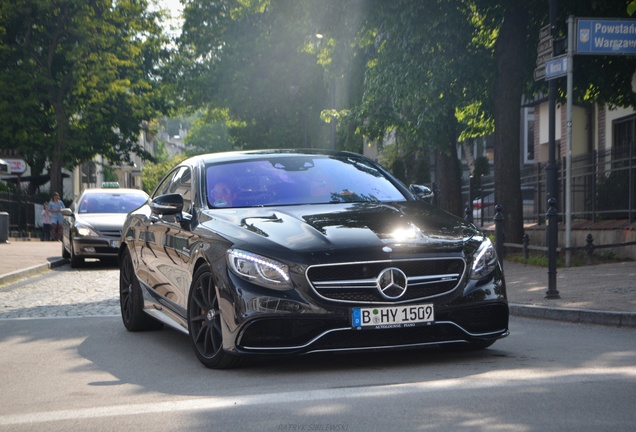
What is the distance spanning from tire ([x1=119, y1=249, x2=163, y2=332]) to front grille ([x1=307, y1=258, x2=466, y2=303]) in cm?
337

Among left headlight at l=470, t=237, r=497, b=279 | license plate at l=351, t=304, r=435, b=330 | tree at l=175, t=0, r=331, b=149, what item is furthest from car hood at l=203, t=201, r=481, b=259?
tree at l=175, t=0, r=331, b=149

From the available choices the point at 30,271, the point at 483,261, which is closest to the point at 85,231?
the point at 30,271

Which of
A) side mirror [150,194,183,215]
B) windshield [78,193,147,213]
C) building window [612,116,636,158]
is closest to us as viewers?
side mirror [150,194,183,215]

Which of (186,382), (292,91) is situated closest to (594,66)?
(186,382)

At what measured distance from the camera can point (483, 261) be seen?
7.41 metres

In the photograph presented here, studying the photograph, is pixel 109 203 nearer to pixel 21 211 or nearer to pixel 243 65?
pixel 21 211

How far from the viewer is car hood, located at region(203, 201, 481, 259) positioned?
23.2ft

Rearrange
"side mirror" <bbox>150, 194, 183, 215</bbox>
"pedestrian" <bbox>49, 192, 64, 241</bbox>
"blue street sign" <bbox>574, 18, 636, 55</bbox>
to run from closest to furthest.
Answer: "side mirror" <bbox>150, 194, 183, 215</bbox> < "blue street sign" <bbox>574, 18, 636, 55</bbox> < "pedestrian" <bbox>49, 192, 64, 241</bbox>

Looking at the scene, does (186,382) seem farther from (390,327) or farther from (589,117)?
(589,117)

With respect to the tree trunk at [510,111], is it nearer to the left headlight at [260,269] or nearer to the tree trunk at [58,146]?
the left headlight at [260,269]

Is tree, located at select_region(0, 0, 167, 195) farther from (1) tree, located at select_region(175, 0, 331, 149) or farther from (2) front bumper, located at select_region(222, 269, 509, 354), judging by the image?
(2) front bumper, located at select_region(222, 269, 509, 354)

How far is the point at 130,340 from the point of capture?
31.4ft

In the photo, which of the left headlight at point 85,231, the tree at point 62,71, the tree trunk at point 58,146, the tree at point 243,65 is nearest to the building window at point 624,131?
the left headlight at point 85,231

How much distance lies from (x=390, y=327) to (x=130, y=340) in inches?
132
